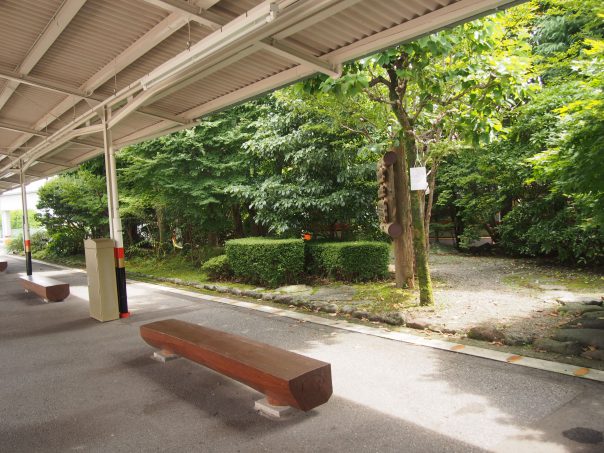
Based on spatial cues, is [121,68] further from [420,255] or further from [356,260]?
[356,260]

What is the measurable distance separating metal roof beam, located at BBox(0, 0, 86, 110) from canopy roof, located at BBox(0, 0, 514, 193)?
0.05 feet

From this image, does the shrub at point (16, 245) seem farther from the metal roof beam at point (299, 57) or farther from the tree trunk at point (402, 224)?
the metal roof beam at point (299, 57)

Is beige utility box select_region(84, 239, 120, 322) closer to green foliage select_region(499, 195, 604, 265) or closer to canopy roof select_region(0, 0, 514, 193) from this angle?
canopy roof select_region(0, 0, 514, 193)

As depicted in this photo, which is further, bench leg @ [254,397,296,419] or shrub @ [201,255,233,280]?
shrub @ [201,255,233,280]

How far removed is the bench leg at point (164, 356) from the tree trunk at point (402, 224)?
191 inches

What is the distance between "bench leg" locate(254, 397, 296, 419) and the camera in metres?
3.63

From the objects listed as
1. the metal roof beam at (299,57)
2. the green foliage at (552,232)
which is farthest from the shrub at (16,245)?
the metal roof beam at (299,57)

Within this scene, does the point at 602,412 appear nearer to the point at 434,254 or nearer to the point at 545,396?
the point at 545,396

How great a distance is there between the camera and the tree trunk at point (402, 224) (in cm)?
848

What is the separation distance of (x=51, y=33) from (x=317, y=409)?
537 centimetres

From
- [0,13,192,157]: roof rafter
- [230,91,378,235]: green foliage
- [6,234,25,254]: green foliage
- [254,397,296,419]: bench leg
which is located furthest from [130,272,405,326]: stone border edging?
[6,234,25,254]: green foliage

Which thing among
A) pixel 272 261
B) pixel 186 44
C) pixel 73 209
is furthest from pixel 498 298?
pixel 73 209

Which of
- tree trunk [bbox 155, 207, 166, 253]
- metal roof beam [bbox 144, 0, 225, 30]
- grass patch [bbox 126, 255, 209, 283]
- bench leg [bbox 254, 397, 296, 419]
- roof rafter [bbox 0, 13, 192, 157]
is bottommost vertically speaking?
bench leg [bbox 254, 397, 296, 419]

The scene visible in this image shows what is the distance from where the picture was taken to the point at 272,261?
Result: 9.74 meters
